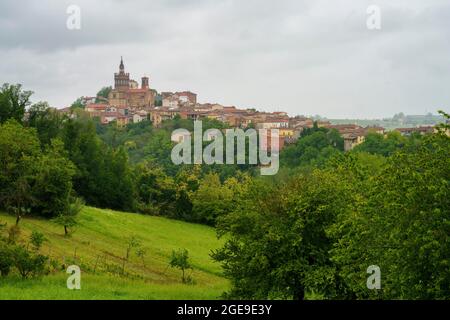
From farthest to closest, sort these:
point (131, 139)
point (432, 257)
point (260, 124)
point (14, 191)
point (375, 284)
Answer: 1. point (260, 124)
2. point (131, 139)
3. point (14, 191)
4. point (375, 284)
5. point (432, 257)

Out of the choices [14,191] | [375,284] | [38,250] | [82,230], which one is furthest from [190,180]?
[375,284]

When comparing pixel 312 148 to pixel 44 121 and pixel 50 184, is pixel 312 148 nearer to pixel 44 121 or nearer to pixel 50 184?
pixel 44 121

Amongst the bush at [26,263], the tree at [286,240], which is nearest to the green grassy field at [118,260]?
the bush at [26,263]

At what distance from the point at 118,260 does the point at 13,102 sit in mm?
24171

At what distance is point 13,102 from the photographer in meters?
53.8

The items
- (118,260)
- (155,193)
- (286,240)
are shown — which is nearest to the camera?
(286,240)

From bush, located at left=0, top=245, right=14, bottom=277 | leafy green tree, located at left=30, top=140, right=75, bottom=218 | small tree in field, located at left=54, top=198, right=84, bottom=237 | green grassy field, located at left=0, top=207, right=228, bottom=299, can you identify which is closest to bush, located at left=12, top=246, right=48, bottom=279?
bush, located at left=0, top=245, right=14, bottom=277

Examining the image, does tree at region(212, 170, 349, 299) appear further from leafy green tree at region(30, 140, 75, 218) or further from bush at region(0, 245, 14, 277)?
leafy green tree at region(30, 140, 75, 218)

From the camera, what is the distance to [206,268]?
127 feet

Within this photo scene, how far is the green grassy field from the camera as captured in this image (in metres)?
23.1

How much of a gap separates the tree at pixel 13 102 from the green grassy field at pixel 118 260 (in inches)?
388

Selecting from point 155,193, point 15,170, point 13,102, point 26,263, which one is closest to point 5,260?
point 26,263
